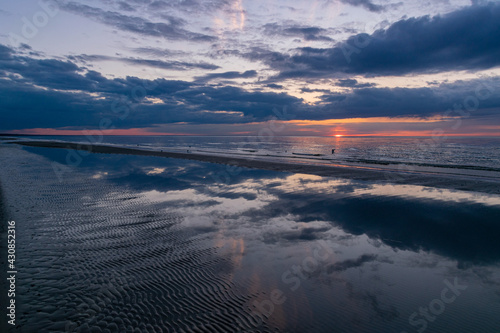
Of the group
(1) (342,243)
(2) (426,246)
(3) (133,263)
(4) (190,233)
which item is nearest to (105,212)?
(4) (190,233)

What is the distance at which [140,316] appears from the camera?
587 cm

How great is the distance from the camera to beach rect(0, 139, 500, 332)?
5.93 meters

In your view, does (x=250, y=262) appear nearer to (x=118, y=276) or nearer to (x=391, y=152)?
(x=118, y=276)

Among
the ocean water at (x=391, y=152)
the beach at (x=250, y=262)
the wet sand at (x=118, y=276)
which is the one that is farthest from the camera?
the ocean water at (x=391, y=152)

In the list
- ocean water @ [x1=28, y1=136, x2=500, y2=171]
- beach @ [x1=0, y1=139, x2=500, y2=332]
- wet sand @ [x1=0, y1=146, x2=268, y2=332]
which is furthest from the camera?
ocean water @ [x1=28, y1=136, x2=500, y2=171]

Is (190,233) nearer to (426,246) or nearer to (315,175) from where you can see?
(426,246)

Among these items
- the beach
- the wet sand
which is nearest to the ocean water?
the beach

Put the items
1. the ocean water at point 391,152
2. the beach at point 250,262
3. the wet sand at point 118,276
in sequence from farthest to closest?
the ocean water at point 391,152 < the beach at point 250,262 < the wet sand at point 118,276

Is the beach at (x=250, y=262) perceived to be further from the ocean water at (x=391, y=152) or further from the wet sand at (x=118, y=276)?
the ocean water at (x=391, y=152)

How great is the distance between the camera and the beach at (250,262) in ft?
19.4

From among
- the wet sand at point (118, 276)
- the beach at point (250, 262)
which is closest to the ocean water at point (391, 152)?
the beach at point (250, 262)

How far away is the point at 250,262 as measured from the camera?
8.58 metres

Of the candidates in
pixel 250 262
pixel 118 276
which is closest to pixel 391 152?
pixel 250 262

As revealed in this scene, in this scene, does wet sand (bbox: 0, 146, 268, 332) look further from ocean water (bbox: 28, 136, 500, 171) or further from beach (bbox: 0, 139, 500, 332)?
ocean water (bbox: 28, 136, 500, 171)
